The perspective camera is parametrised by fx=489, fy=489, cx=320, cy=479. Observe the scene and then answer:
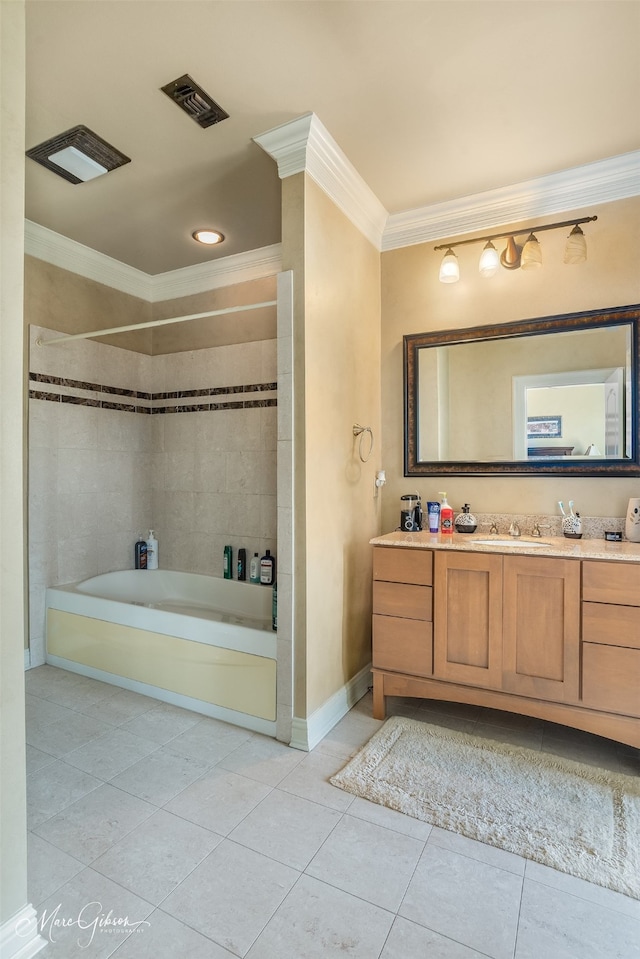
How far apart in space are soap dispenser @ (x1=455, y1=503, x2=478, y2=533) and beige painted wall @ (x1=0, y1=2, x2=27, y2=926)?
6.77ft

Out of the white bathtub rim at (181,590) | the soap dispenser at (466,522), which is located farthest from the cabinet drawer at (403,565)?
the white bathtub rim at (181,590)

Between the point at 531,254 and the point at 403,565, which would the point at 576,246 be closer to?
the point at 531,254

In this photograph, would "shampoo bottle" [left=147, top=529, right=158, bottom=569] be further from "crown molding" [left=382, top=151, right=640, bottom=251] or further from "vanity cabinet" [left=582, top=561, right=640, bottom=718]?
"vanity cabinet" [left=582, top=561, right=640, bottom=718]

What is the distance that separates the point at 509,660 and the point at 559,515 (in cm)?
82

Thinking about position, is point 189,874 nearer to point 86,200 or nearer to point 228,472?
point 228,472

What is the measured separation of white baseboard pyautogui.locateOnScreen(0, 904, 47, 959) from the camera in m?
1.16

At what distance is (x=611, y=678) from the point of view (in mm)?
1920

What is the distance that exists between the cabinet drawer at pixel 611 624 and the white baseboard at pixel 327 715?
45.1 inches

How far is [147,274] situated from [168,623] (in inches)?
100

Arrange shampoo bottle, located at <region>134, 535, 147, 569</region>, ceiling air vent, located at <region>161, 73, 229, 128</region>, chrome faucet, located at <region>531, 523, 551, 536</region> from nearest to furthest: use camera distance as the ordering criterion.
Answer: ceiling air vent, located at <region>161, 73, 229, 128</region>
chrome faucet, located at <region>531, 523, 551, 536</region>
shampoo bottle, located at <region>134, 535, 147, 569</region>

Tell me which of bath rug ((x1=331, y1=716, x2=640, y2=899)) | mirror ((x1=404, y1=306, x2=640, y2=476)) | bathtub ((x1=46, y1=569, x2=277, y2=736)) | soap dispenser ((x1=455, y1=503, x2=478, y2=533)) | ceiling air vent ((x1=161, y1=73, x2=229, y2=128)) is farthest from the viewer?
soap dispenser ((x1=455, y1=503, x2=478, y2=533))

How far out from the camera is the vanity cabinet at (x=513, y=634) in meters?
1.92

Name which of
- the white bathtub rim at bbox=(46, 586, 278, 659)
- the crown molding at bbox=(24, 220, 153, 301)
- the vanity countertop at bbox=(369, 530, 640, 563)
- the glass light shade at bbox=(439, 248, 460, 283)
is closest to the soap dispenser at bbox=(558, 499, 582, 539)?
the vanity countertop at bbox=(369, 530, 640, 563)

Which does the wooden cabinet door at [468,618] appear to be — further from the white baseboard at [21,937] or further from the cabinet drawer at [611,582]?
the white baseboard at [21,937]
